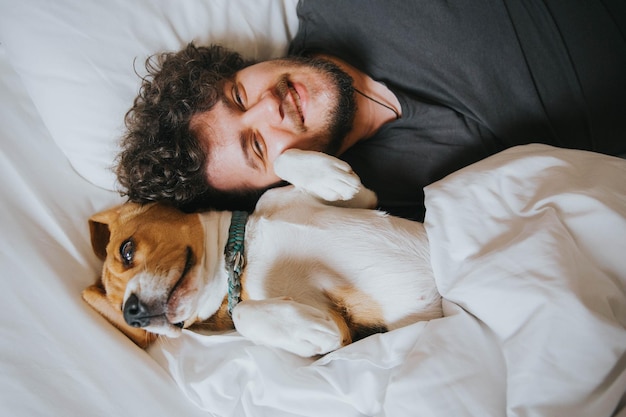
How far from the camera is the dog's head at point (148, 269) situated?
44.1 inches

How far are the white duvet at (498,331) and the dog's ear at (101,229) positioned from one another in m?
0.45

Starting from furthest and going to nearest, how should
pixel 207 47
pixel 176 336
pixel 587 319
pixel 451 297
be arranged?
1. pixel 207 47
2. pixel 176 336
3. pixel 451 297
4. pixel 587 319

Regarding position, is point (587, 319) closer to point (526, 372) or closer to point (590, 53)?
point (526, 372)

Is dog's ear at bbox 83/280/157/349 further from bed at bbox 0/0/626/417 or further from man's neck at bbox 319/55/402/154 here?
man's neck at bbox 319/55/402/154

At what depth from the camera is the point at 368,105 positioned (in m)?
1.62

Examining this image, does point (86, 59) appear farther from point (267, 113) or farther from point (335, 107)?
point (335, 107)

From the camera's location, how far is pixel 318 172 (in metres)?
1.19

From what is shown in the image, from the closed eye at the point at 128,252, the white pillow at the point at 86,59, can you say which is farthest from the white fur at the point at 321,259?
the white pillow at the point at 86,59

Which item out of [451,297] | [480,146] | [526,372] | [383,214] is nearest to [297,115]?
[383,214]

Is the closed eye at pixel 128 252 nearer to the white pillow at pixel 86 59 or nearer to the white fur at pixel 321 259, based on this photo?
the white fur at pixel 321 259

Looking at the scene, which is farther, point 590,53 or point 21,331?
point 590,53

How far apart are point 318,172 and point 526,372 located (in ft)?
2.16

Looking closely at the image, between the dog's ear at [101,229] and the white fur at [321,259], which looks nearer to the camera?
the white fur at [321,259]

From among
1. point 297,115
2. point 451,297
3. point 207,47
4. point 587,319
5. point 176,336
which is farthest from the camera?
point 207,47
